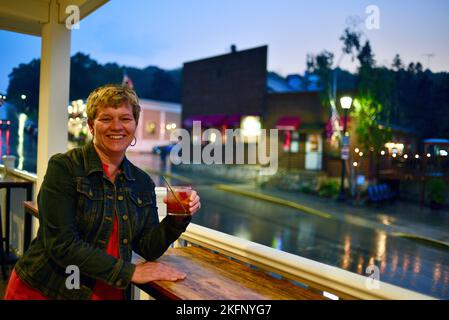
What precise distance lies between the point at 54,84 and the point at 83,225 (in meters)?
2.72

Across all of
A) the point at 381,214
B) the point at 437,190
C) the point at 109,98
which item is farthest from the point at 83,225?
the point at 381,214

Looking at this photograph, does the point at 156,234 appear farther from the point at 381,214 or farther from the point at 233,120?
the point at 233,120

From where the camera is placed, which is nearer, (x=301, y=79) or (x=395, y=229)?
(x=395, y=229)

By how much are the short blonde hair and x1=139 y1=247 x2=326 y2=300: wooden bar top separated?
0.72 m

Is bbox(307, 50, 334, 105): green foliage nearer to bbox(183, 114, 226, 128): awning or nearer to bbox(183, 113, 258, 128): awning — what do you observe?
bbox(183, 113, 258, 128): awning

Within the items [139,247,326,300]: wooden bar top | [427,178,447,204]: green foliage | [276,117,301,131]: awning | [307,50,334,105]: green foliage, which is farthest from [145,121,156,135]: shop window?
[139,247,326,300]: wooden bar top

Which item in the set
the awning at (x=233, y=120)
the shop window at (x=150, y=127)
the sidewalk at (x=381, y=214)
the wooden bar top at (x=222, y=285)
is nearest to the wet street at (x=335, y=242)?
the sidewalk at (x=381, y=214)

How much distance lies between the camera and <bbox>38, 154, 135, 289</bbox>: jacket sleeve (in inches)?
57.3

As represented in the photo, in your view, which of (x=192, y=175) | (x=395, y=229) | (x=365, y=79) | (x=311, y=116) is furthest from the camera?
(x=192, y=175)

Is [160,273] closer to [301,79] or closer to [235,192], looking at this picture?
[235,192]
